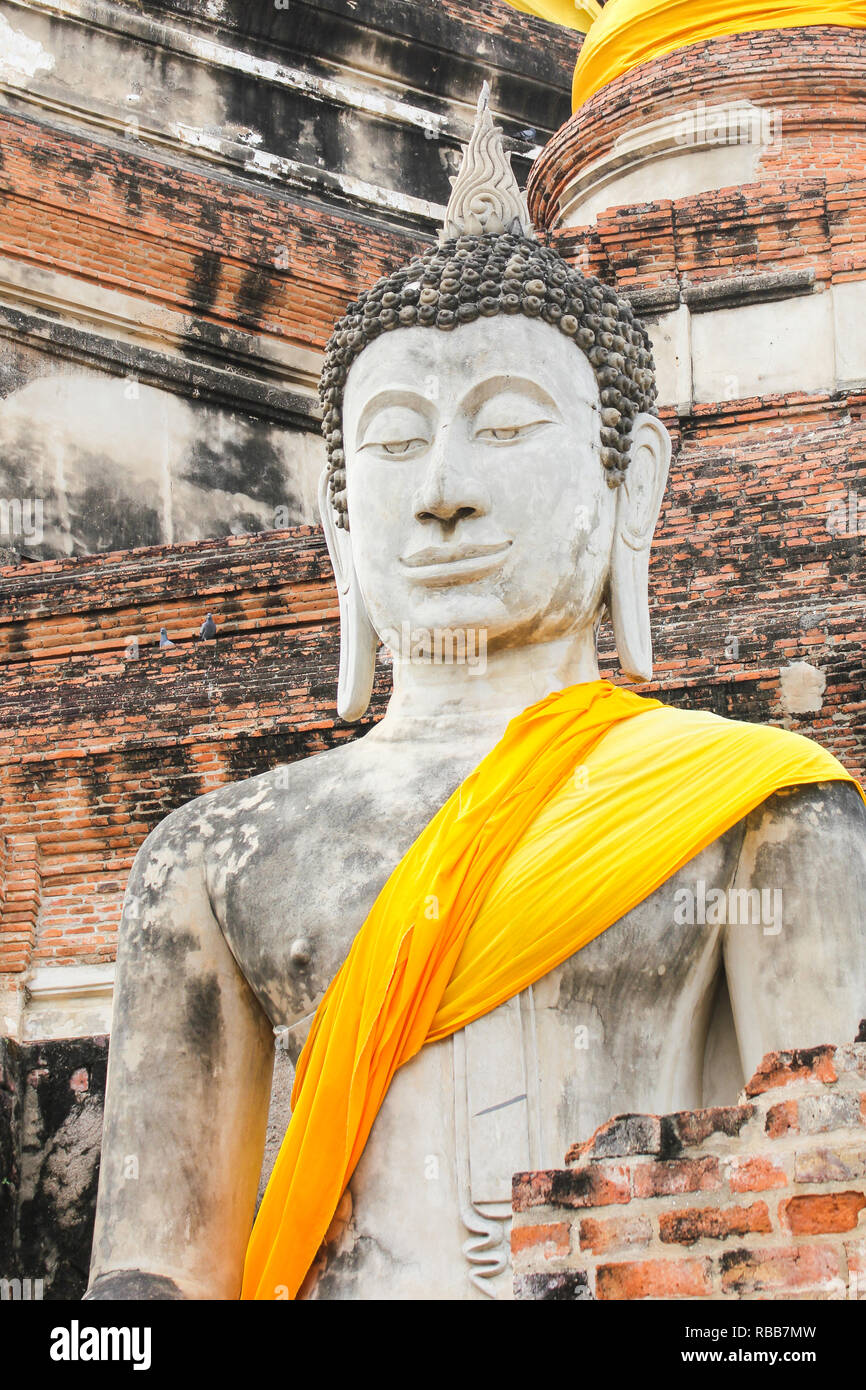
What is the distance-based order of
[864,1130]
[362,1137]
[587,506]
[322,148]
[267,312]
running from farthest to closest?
1. [322,148]
2. [267,312]
3. [587,506]
4. [362,1137]
5. [864,1130]

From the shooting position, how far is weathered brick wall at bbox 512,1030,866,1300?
14.3 ft

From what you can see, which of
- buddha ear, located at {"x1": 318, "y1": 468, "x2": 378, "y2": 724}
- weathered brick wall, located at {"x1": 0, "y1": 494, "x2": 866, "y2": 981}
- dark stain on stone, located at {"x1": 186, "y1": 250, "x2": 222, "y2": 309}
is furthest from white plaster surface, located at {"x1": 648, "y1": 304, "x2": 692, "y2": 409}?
buddha ear, located at {"x1": 318, "y1": 468, "x2": 378, "y2": 724}

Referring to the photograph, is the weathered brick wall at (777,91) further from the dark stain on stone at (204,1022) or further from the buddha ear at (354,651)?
the dark stain on stone at (204,1022)

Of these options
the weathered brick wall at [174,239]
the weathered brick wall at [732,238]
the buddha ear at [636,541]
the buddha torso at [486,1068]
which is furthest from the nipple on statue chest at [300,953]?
the weathered brick wall at [174,239]

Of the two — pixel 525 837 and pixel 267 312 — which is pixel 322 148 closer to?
pixel 267 312

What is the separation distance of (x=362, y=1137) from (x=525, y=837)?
0.72 metres

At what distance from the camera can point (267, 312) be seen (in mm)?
16531

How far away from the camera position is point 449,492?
5.80 metres

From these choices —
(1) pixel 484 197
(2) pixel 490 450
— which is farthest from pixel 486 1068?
(1) pixel 484 197

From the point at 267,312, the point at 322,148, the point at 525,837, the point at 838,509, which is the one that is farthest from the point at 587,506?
the point at 322,148

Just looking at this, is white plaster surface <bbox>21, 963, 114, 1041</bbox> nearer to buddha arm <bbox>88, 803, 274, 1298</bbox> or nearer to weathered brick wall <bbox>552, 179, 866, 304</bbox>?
buddha arm <bbox>88, 803, 274, 1298</bbox>

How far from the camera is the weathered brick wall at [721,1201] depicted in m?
4.36

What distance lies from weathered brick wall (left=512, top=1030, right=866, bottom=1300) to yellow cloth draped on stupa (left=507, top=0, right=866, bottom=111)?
44.9 ft

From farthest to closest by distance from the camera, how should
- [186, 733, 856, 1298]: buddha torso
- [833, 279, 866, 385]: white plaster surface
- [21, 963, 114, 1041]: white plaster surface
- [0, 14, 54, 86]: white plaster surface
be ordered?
[0, 14, 54, 86]: white plaster surface < [833, 279, 866, 385]: white plaster surface < [21, 963, 114, 1041]: white plaster surface < [186, 733, 856, 1298]: buddha torso
